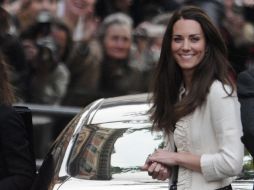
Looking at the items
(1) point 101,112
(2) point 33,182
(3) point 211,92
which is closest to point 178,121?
(3) point 211,92

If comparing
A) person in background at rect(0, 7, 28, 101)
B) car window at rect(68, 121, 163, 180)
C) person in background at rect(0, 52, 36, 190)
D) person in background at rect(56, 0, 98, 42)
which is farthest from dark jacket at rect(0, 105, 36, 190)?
person in background at rect(56, 0, 98, 42)

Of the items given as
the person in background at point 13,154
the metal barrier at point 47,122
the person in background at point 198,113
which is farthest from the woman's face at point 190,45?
the metal barrier at point 47,122

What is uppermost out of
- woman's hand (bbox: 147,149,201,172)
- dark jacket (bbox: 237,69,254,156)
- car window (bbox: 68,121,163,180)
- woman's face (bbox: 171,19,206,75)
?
woman's face (bbox: 171,19,206,75)

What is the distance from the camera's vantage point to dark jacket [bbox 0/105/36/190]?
199 inches

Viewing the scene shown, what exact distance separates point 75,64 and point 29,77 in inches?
23.3

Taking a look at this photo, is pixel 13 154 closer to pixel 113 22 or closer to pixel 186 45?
pixel 186 45

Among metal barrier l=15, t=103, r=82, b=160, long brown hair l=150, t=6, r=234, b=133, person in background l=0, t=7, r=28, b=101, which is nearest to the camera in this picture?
long brown hair l=150, t=6, r=234, b=133

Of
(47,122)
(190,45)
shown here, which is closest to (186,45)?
(190,45)

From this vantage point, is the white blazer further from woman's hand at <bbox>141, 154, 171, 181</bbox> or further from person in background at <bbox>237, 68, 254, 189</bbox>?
person in background at <bbox>237, 68, 254, 189</bbox>

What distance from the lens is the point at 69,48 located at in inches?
454

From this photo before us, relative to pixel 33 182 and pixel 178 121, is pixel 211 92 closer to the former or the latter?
pixel 178 121

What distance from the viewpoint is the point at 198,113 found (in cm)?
455

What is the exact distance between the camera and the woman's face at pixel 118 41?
37.0 feet

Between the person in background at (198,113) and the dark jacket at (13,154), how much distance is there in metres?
0.79
